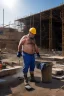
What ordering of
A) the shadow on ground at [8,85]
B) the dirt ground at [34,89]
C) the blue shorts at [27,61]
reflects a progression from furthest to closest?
the blue shorts at [27,61]
the shadow on ground at [8,85]
the dirt ground at [34,89]

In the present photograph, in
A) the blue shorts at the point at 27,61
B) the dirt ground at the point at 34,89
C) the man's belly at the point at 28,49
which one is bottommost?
the dirt ground at the point at 34,89

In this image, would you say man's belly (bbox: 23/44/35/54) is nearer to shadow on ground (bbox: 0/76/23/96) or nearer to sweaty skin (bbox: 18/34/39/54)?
sweaty skin (bbox: 18/34/39/54)

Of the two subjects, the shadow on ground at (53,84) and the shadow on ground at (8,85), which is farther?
the shadow on ground at (53,84)

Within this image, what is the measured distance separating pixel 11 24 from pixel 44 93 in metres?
36.9

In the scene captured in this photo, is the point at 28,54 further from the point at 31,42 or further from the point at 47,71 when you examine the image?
the point at 47,71

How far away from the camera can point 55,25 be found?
38.5 m

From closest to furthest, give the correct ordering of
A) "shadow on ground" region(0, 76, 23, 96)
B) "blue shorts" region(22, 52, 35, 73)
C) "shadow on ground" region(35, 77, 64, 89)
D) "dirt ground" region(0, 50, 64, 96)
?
"dirt ground" region(0, 50, 64, 96) → "shadow on ground" region(0, 76, 23, 96) → "shadow on ground" region(35, 77, 64, 89) → "blue shorts" region(22, 52, 35, 73)

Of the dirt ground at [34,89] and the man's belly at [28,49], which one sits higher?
the man's belly at [28,49]

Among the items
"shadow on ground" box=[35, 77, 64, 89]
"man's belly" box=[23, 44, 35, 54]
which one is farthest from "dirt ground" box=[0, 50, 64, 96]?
"man's belly" box=[23, 44, 35, 54]

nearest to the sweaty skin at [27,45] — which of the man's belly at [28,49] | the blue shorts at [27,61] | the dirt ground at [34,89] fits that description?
the man's belly at [28,49]

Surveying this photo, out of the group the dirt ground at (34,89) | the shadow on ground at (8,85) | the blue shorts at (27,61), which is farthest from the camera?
the blue shorts at (27,61)

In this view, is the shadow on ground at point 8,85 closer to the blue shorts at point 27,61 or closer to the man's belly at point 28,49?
the blue shorts at point 27,61

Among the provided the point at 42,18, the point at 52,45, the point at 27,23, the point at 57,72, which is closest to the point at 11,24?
the point at 27,23

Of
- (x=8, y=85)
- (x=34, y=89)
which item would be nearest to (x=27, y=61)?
(x=8, y=85)
